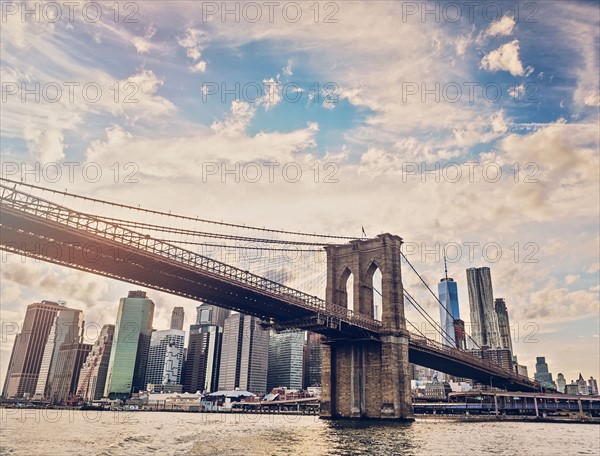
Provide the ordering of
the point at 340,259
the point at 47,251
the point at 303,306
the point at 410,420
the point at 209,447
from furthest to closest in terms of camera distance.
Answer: the point at 340,259, the point at 410,420, the point at 303,306, the point at 47,251, the point at 209,447

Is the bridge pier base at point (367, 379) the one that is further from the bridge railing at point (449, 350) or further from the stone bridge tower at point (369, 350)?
the bridge railing at point (449, 350)

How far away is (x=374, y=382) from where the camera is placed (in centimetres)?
6712

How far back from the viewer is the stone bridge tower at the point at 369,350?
6562 cm

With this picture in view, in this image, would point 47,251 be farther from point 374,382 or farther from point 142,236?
point 374,382

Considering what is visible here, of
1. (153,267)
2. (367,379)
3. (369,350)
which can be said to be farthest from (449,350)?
(153,267)

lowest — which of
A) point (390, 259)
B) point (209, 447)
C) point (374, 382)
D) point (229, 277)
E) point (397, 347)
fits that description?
point (209, 447)

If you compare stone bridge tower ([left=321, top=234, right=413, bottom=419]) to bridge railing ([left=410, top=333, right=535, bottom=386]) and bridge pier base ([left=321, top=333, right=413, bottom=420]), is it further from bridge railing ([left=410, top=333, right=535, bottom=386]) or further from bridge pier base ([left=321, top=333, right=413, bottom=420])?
bridge railing ([left=410, top=333, right=535, bottom=386])

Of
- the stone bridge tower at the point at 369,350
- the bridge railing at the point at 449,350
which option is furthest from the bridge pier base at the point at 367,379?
the bridge railing at the point at 449,350

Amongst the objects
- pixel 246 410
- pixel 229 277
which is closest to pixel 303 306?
pixel 229 277

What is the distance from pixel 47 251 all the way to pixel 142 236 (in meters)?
7.64

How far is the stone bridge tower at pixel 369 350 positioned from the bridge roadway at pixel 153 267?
2.89 metres

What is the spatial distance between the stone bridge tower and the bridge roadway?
289 centimetres

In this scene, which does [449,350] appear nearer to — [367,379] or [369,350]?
[369,350]

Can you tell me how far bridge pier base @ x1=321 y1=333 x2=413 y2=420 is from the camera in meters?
65.0
